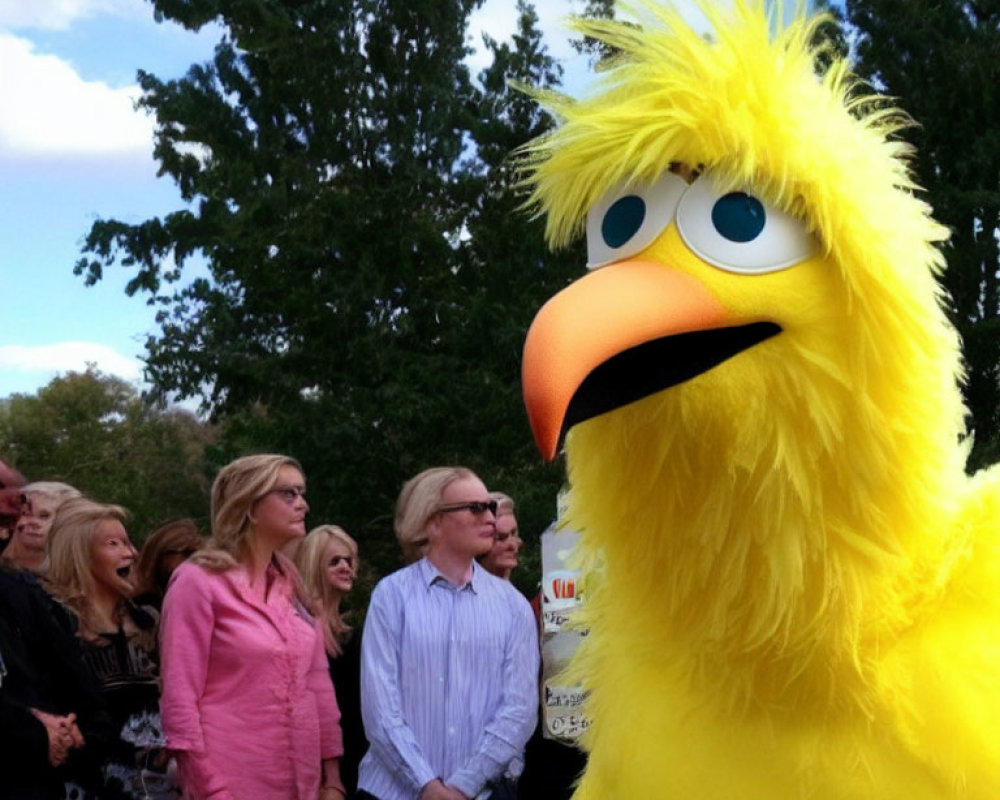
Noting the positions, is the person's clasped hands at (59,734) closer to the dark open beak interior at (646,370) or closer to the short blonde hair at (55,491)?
the short blonde hair at (55,491)

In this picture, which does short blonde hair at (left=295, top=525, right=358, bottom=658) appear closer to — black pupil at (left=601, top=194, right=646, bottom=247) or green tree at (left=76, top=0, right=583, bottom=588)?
black pupil at (left=601, top=194, right=646, bottom=247)

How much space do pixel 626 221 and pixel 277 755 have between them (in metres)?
2.70

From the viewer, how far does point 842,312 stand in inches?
72.7

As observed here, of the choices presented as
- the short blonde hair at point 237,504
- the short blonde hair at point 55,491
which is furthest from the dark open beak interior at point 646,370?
the short blonde hair at point 55,491

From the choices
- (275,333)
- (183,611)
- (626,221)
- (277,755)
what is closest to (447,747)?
(277,755)

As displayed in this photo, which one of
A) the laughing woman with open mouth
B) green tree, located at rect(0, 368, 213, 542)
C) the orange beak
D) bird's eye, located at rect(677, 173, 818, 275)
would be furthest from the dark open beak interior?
green tree, located at rect(0, 368, 213, 542)

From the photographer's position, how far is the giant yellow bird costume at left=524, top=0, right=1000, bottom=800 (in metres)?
1.81

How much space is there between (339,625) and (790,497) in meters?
3.66

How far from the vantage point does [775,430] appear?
180 centimetres

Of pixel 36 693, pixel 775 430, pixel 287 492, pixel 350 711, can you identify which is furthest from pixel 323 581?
pixel 775 430

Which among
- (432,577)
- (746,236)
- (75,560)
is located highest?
(746,236)

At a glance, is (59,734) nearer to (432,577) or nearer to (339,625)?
(432,577)

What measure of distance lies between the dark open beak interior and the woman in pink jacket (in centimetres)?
255

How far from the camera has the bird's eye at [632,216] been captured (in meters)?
1.91
